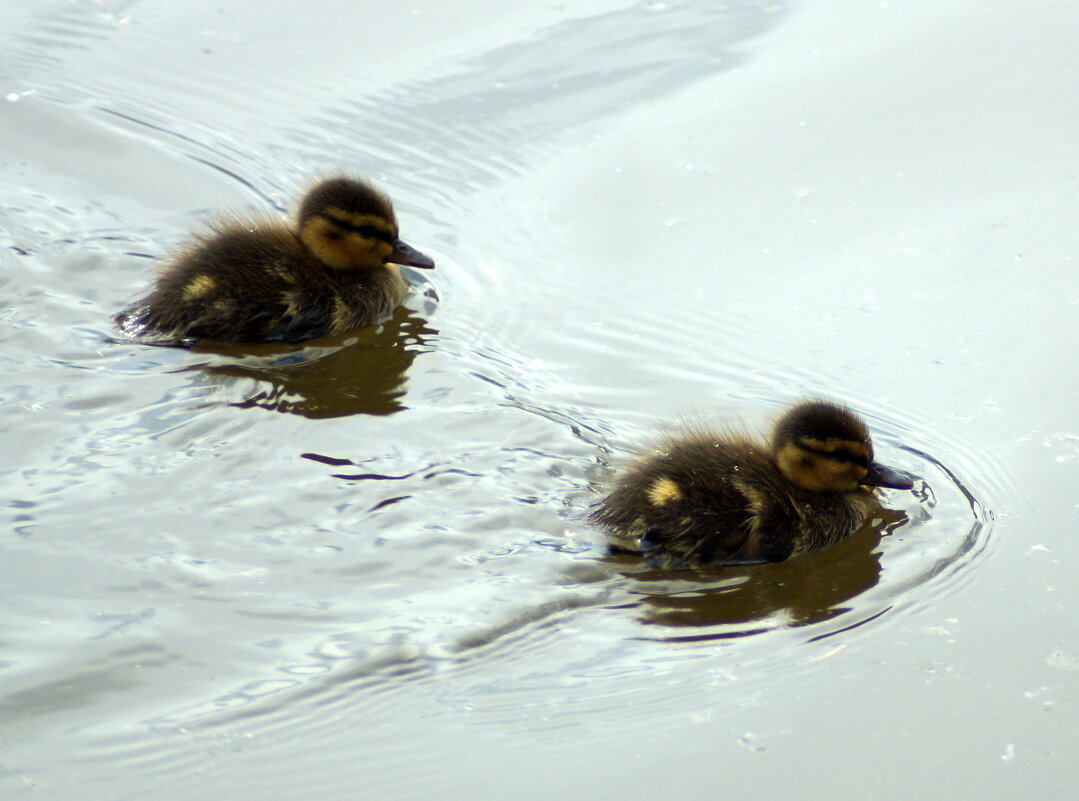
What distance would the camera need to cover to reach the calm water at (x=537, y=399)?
2635 mm

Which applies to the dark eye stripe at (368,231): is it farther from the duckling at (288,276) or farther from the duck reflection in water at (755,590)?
the duck reflection in water at (755,590)

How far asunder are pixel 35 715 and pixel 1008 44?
4573 mm

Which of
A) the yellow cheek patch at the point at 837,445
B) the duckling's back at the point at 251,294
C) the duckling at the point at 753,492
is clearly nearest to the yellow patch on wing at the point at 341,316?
the duckling's back at the point at 251,294

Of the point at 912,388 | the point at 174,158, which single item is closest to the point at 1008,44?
the point at 912,388

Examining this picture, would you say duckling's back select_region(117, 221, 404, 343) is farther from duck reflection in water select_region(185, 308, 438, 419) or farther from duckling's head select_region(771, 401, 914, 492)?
duckling's head select_region(771, 401, 914, 492)

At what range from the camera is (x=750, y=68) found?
550 cm

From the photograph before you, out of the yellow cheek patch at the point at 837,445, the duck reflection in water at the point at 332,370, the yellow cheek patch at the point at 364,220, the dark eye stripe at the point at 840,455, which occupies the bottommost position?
the dark eye stripe at the point at 840,455

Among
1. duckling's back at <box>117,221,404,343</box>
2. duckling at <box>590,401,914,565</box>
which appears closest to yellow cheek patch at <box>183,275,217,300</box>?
duckling's back at <box>117,221,404,343</box>

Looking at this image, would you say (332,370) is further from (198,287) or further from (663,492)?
(663,492)

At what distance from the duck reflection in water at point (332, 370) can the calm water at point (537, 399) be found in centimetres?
2

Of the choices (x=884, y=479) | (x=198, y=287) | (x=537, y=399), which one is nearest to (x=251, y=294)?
(x=198, y=287)

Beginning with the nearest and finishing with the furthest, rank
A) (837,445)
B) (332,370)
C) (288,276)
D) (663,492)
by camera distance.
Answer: (663,492), (837,445), (332,370), (288,276)

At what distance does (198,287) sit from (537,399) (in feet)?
3.64

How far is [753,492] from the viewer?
3459 millimetres
